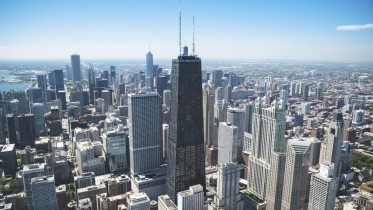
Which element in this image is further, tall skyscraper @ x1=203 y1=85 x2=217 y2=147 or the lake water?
the lake water

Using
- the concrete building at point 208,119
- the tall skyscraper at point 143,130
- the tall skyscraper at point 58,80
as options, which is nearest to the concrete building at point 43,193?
the tall skyscraper at point 143,130

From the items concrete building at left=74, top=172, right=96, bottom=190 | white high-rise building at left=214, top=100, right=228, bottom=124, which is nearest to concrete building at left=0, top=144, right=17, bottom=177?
concrete building at left=74, top=172, right=96, bottom=190

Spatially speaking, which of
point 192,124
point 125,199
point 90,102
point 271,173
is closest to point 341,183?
point 271,173

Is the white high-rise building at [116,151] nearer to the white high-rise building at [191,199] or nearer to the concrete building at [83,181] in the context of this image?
the concrete building at [83,181]

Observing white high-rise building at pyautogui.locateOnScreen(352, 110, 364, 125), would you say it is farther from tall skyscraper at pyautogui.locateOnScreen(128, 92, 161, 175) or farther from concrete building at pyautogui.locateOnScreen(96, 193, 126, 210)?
concrete building at pyautogui.locateOnScreen(96, 193, 126, 210)

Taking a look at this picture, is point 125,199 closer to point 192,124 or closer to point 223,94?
point 192,124

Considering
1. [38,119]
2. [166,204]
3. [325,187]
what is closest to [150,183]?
[166,204]

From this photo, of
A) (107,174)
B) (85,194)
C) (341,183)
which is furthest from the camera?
(107,174)
